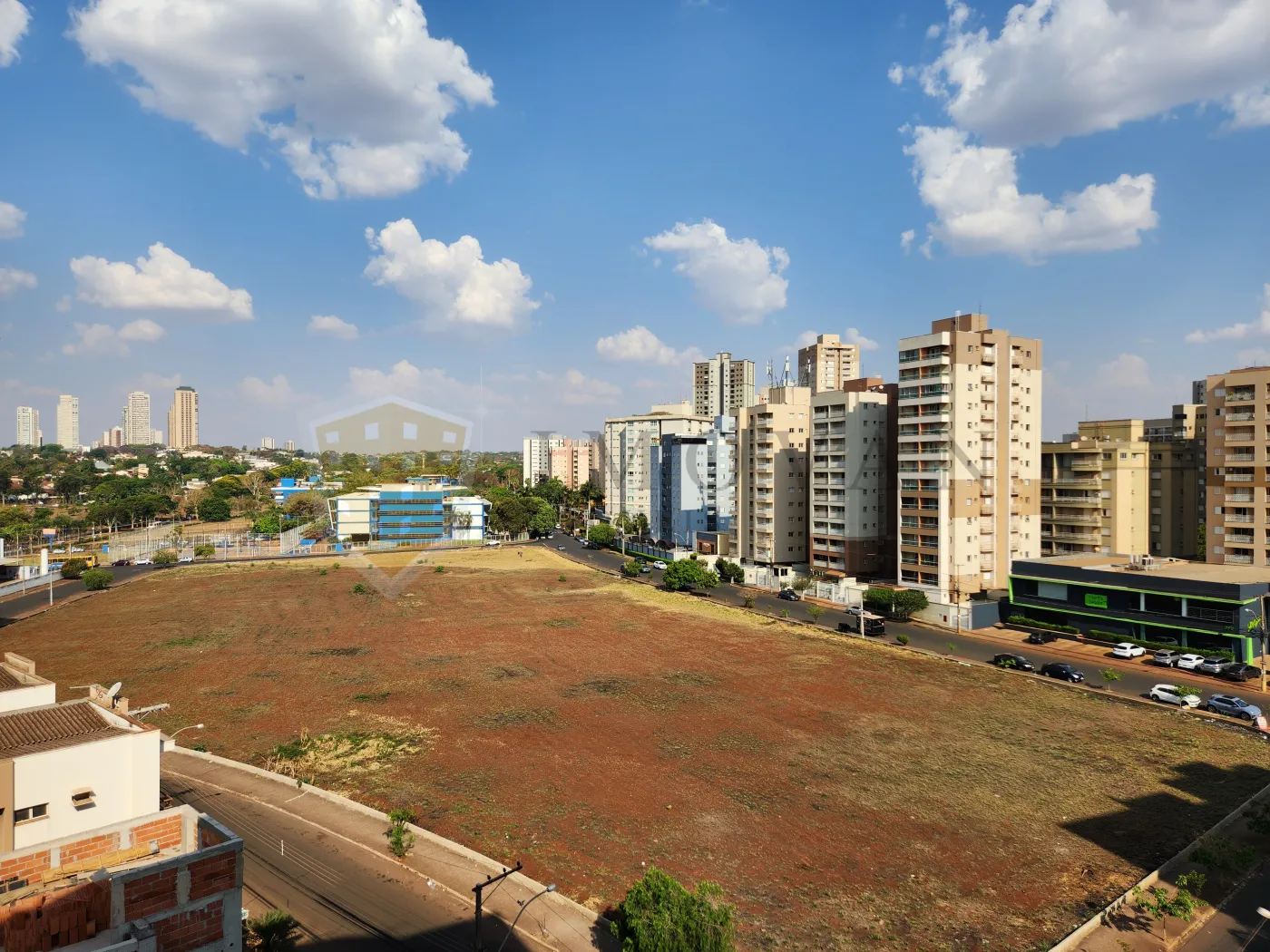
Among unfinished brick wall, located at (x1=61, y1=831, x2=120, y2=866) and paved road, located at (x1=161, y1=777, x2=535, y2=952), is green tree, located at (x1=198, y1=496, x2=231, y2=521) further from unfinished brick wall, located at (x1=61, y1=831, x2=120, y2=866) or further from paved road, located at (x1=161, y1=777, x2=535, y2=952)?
unfinished brick wall, located at (x1=61, y1=831, x2=120, y2=866)

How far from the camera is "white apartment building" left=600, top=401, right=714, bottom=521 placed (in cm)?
8419

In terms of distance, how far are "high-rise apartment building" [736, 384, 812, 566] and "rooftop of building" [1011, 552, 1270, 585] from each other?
17.6 meters

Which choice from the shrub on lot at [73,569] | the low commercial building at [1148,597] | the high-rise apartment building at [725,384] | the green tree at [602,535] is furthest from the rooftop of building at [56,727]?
the high-rise apartment building at [725,384]

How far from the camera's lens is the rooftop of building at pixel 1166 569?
3241 centimetres

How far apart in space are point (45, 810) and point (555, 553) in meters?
64.2

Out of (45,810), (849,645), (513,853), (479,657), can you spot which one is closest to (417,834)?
(513,853)

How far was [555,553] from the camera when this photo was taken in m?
75.0

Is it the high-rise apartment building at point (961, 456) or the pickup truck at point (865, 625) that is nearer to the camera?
the pickup truck at point (865, 625)

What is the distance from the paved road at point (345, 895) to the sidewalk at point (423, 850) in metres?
0.28

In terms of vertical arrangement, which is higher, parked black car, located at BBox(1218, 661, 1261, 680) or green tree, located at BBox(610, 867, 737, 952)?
green tree, located at BBox(610, 867, 737, 952)

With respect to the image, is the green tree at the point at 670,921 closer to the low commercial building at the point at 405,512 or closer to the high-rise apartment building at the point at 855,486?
the high-rise apartment building at the point at 855,486

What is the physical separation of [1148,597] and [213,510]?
365 ft

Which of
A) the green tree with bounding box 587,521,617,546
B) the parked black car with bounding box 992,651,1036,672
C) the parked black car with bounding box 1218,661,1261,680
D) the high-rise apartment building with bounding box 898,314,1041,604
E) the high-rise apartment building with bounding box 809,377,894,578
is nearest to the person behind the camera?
the parked black car with bounding box 1218,661,1261,680

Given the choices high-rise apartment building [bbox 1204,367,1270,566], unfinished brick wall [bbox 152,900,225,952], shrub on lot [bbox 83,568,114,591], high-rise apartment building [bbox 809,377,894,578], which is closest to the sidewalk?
unfinished brick wall [bbox 152,900,225,952]
